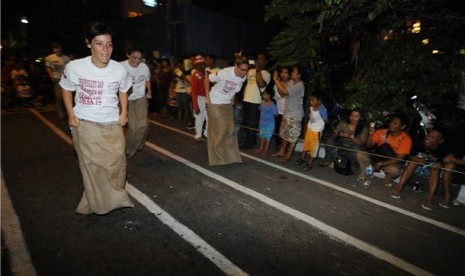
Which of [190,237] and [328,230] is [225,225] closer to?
[190,237]

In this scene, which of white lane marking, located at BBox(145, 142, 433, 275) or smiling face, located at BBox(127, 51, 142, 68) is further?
smiling face, located at BBox(127, 51, 142, 68)

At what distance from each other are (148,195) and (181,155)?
1992mm

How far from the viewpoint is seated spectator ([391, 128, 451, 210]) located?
480 centimetres

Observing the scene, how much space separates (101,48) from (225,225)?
2.44 metres

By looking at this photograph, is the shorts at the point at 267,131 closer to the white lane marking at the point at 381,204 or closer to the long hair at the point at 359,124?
the white lane marking at the point at 381,204

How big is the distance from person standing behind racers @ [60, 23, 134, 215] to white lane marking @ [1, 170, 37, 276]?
2.17 feet

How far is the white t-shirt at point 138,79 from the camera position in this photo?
579 cm

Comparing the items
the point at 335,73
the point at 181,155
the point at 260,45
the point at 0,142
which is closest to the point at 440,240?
the point at 181,155

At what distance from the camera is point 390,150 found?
5.59 m

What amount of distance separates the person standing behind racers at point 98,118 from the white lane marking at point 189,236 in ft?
1.59

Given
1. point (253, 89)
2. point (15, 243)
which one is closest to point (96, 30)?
point (15, 243)

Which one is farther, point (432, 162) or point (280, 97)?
point (280, 97)

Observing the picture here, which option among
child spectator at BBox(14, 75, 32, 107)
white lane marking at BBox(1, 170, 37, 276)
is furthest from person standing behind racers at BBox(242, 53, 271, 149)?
child spectator at BBox(14, 75, 32, 107)

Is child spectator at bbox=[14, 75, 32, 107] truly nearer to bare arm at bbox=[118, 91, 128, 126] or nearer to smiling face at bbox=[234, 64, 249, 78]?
smiling face at bbox=[234, 64, 249, 78]
